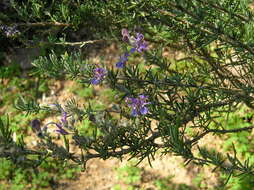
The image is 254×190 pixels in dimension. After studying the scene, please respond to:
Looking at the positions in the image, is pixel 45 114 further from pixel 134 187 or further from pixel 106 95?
pixel 134 187

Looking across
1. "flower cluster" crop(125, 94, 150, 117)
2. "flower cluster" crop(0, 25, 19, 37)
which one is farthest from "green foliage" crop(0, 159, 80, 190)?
"flower cluster" crop(125, 94, 150, 117)

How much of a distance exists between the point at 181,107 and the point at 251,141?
246 cm

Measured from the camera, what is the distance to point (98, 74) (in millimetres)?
1312

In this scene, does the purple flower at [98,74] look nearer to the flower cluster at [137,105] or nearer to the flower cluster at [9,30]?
the flower cluster at [137,105]

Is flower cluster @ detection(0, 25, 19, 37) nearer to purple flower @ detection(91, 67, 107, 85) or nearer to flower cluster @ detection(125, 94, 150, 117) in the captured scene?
purple flower @ detection(91, 67, 107, 85)

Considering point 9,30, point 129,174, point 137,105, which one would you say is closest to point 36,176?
point 129,174

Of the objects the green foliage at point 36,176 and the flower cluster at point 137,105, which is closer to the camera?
the flower cluster at point 137,105

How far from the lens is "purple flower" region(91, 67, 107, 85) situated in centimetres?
130

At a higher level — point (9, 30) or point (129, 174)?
point (9, 30)

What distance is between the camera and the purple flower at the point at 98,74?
130 cm

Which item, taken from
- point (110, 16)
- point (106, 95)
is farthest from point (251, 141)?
point (110, 16)

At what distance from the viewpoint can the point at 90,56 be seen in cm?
538

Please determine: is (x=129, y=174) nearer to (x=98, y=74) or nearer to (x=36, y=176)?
(x=36, y=176)

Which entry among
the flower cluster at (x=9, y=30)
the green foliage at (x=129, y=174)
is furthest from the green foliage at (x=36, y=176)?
the flower cluster at (x=9, y=30)
